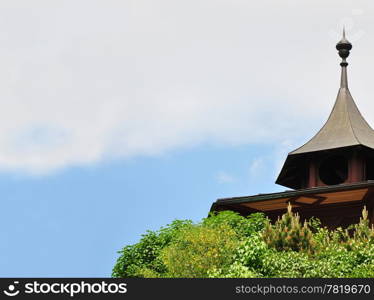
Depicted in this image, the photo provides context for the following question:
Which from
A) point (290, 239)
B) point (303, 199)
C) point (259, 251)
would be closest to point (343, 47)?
point (303, 199)

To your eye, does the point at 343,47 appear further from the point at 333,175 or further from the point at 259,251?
the point at 259,251

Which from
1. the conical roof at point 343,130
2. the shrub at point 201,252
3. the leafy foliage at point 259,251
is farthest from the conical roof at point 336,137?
the shrub at point 201,252

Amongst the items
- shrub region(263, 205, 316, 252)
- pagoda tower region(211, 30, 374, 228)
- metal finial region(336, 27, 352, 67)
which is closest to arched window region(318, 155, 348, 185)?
pagoda tower region(211, 30, 374, 228)

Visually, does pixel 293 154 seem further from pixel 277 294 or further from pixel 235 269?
pixel 277 294

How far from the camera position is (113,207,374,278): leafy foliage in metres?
28.1

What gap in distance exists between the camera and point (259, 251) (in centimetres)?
2880

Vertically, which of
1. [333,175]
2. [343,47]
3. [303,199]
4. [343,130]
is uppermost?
[343,47]

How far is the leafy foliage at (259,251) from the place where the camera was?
28.1 metres

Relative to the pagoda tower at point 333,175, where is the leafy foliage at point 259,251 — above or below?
below

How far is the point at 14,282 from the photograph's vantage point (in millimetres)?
21312

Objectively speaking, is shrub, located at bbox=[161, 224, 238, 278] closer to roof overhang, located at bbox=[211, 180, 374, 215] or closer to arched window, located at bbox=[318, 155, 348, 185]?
roof overhang, located at bbox=[211, 180, 374, 215]

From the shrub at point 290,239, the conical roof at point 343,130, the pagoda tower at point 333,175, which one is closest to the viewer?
the shrub at point 290,239

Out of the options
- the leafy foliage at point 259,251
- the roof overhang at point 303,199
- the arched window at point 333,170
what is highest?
the arched window at point 333,170

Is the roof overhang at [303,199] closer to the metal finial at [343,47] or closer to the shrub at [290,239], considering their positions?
the shrub at [290,239]
